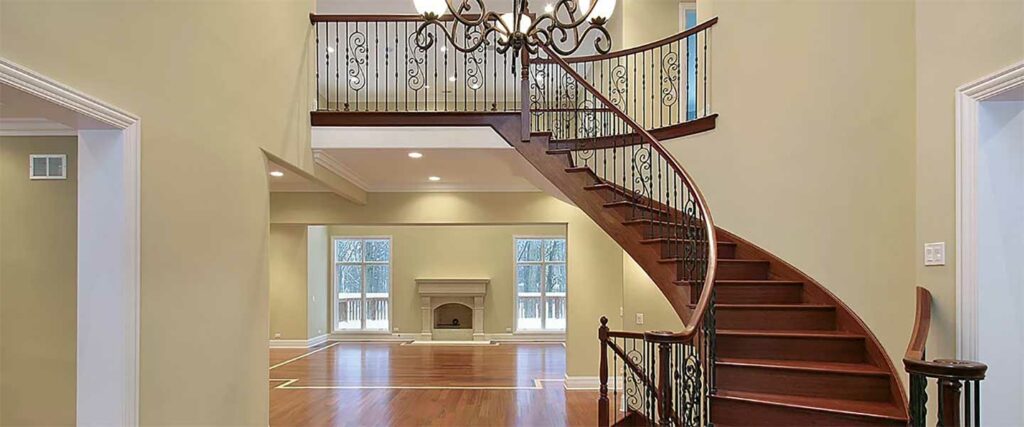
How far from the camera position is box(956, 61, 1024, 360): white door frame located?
10.2 ft

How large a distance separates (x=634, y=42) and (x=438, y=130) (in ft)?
9.06

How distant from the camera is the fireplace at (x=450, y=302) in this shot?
14.2m

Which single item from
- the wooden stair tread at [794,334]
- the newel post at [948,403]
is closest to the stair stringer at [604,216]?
the wooden stair tread at [794,334]

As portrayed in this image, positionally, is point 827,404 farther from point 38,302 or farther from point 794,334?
point 38,302

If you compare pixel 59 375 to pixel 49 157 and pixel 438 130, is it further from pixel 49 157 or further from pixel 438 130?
pixel 438 130

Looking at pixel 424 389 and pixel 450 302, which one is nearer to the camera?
pixel 424 389

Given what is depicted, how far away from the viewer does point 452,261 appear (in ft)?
46.9

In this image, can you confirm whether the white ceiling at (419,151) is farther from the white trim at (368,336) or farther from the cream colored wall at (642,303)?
the white trim at (368,336)

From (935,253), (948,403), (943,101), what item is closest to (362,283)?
(935,253)

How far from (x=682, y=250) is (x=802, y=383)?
132 cm

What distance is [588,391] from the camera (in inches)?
321

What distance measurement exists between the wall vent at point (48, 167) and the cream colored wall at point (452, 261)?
35.3 ft

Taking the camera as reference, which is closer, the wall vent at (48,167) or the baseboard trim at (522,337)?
the wall vent at (48,167)

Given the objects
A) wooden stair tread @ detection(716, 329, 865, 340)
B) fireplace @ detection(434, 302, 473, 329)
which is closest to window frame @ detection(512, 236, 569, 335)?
fireplace @ detection(434, 302, 473, 329)
